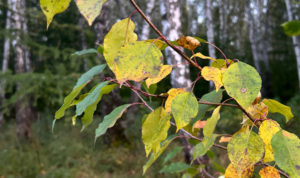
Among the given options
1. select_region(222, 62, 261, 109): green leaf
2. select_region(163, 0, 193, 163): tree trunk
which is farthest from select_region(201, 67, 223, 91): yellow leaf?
select_region(163, 0, 193, 163): tree trunk

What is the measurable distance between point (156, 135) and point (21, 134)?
5.98 m

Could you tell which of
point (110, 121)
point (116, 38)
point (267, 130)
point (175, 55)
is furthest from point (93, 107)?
point (175, 55)

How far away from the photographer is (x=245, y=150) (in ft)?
1.28

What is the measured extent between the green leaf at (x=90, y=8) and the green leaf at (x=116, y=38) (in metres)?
0.09

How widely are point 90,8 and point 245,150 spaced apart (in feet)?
1.00

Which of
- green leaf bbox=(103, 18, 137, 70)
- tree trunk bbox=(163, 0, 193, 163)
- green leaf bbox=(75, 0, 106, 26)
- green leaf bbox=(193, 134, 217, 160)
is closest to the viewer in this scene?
green leaf bbox=(75, 0, 106, 26)

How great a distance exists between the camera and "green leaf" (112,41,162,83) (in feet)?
1.01

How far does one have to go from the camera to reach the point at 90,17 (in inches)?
10.1

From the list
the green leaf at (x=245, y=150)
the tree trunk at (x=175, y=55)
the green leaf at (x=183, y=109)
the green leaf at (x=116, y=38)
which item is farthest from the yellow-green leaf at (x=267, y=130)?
the tree trunk at (x=175, y=55)

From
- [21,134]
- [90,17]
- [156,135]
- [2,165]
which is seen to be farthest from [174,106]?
[21,134]

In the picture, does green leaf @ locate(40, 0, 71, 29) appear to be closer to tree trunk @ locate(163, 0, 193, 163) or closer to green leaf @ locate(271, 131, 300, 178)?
green leaf @ locate(271, 131, 300, 178)

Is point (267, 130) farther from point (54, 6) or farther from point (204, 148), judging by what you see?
point (54, 6)

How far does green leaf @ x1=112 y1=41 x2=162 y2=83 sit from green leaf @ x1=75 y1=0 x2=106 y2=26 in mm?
65

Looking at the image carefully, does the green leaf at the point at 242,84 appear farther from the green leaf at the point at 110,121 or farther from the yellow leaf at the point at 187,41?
the green leaf at the point at 110,121
